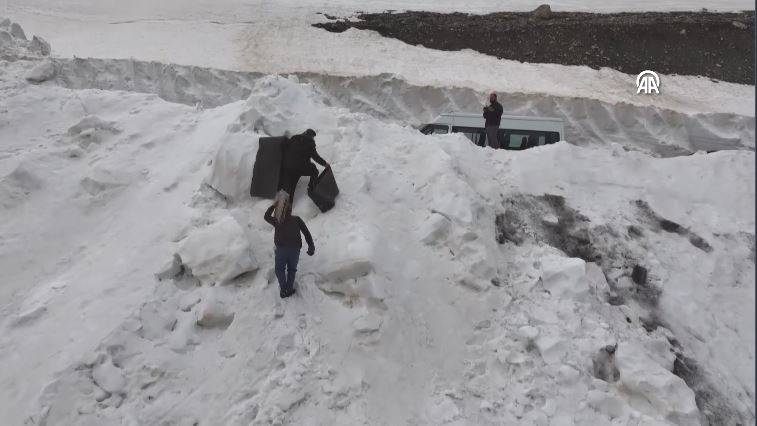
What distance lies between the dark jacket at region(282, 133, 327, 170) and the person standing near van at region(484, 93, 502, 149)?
13.2 ft

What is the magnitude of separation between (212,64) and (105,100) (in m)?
7.53

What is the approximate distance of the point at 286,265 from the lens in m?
5.29

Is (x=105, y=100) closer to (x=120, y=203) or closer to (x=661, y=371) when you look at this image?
(x=120, y=203)

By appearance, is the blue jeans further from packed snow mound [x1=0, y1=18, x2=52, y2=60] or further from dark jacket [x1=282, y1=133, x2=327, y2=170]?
packed snow mound [x1=0, y1=18, x2=52, y2=60]

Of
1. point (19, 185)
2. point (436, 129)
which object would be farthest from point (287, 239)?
point (436, 129)

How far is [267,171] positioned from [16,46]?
8.56 meters

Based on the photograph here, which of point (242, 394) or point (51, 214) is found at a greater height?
point (51, 214)

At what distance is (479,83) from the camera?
1512 centimetres

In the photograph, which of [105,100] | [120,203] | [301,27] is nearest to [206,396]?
[120,203]

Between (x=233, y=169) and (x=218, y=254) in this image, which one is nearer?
(x=218, y=254)

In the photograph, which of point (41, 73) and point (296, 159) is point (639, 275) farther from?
point (41, 73)

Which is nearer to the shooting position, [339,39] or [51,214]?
[51,214]

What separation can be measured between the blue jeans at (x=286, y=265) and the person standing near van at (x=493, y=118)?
17.1ft

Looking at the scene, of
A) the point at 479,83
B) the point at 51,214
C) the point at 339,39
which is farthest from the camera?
the point at 339,39
